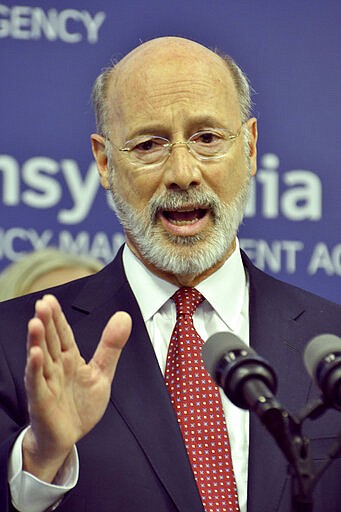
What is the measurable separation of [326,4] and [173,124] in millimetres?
1563

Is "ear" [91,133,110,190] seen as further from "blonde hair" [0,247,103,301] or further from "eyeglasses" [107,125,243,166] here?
"blonde hair" [0,247,103,301]

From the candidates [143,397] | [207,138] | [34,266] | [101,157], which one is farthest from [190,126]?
[34,266]

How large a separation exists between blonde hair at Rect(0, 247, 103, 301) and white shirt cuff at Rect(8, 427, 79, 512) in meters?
1.60

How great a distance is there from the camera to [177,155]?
2.09 m

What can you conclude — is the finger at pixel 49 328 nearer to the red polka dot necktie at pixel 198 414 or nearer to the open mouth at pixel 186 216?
the red polka dot necktie at pixel 198 414

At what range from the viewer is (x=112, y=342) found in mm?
1596

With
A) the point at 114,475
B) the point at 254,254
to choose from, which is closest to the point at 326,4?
the point at 254,254

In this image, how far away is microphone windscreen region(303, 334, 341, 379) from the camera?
140 centimetres

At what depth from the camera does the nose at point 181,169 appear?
205cm

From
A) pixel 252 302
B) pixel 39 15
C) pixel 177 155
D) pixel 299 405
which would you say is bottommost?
pixel 299 405

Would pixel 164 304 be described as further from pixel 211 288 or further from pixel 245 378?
pixel 245 378

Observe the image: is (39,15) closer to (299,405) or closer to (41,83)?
(41,83)

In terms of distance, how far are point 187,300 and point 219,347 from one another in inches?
26.5

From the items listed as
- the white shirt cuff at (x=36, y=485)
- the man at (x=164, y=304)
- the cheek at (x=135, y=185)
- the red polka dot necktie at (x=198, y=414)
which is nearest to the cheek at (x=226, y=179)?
the man at (x=164, y=304)
